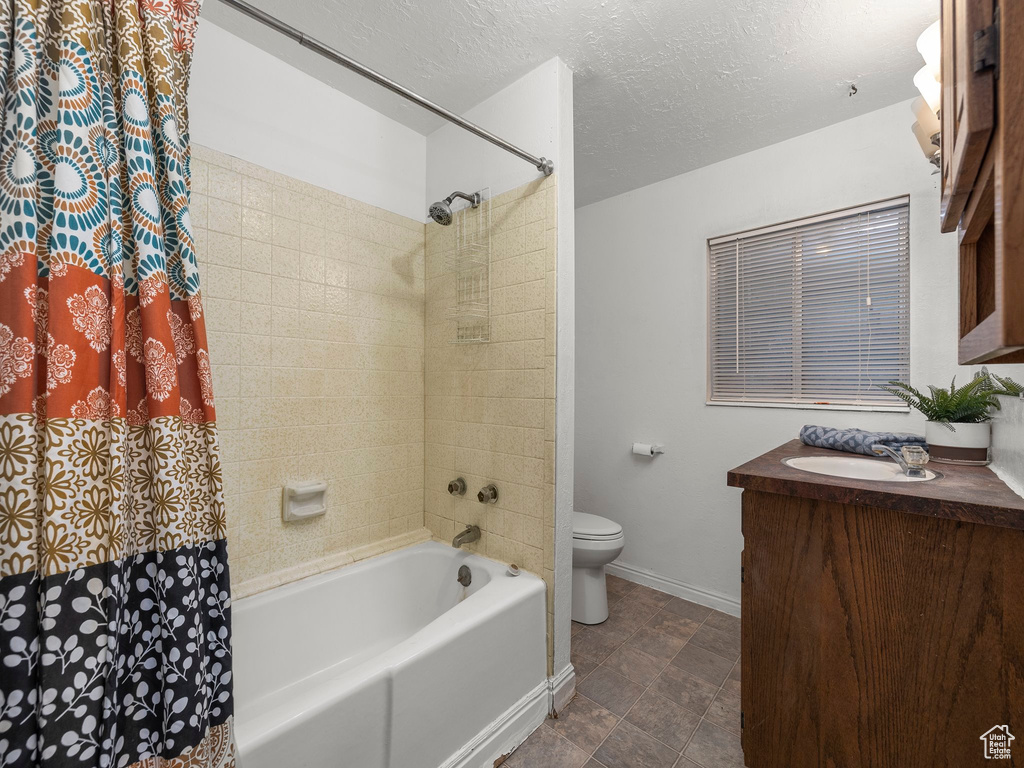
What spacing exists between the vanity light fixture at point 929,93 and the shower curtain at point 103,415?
1887 millimetres

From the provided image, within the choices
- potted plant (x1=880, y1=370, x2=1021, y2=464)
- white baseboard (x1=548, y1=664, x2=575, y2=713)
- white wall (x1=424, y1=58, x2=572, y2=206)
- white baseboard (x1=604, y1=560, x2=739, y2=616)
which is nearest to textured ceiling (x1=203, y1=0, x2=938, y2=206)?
white wall (x1=424, y1=58, x2=572, y2=206)

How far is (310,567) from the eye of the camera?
1.76 metres

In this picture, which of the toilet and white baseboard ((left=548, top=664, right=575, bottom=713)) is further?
the toilet

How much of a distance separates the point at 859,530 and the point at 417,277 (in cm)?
192

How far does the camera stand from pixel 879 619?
106 cm

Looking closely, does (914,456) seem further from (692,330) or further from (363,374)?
(363,374)

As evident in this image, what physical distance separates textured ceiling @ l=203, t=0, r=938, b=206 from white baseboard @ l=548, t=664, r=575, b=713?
222 cm

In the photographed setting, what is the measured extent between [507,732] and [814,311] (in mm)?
2190

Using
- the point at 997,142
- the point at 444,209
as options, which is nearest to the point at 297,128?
the point at 444,209

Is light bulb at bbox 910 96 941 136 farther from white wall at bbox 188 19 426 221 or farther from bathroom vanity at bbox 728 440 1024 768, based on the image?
white wall at bbox 188 19 426 221

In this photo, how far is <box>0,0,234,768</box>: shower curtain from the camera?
0.73m

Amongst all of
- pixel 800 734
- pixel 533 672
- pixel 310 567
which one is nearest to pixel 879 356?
pixel 800 734

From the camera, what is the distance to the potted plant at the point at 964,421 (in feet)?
4.76

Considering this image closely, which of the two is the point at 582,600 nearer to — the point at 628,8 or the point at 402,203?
the point at 402,203
